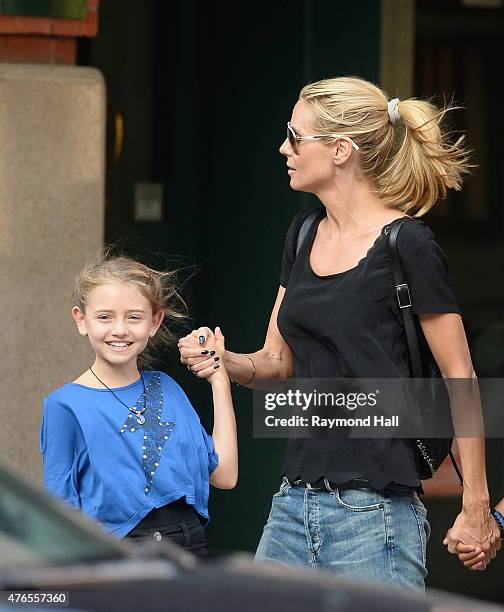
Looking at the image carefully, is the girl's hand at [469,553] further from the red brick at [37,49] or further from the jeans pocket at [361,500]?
the red brick at [37,49]

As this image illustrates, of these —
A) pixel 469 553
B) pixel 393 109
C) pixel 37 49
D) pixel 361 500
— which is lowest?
pixel 469 553

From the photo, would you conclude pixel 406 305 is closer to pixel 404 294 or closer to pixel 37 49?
pixel 404 294

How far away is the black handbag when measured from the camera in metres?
3.90

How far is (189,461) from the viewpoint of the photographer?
3.92m

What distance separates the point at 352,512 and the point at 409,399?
346 mm

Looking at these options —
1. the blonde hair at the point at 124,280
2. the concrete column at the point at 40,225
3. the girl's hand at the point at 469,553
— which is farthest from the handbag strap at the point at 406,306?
the concrete column at the point at 40,225

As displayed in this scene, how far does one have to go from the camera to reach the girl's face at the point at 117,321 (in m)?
3.96

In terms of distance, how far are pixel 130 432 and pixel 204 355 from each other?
0.38 m

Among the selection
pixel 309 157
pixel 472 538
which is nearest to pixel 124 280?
pixel 309 157

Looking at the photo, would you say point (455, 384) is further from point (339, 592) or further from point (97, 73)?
point (97, 73)

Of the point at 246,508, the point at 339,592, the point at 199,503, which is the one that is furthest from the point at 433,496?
the point at 339,592

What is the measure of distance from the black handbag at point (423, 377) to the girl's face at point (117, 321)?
0.71m

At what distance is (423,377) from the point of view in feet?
13.0

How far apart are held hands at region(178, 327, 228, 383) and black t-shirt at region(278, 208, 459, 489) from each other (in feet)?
0.93
